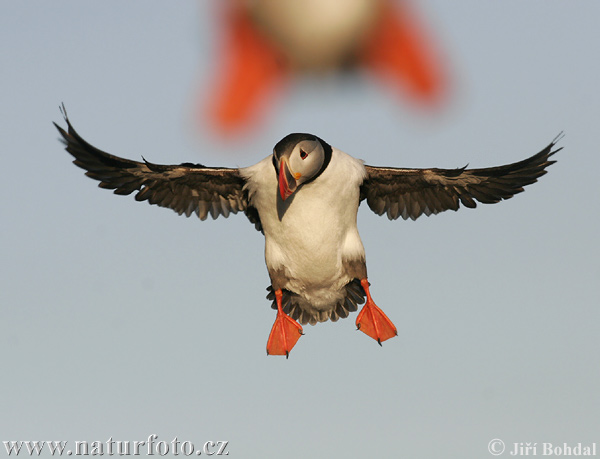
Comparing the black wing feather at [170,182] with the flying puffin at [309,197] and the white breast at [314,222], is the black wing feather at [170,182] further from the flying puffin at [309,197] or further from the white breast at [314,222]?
the white breast at [314,222]

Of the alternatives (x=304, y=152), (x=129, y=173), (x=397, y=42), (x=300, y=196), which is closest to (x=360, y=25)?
(x=397, y=42)

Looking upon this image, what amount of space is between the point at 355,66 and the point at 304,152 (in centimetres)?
638

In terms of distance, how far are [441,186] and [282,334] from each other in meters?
2.94

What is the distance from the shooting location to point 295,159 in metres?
8.28

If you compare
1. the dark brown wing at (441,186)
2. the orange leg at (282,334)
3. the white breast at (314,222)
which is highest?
the dark brown wing at (441,186)

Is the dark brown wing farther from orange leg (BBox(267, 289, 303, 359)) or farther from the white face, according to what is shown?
orange leg (BBox(267, 289, 303, 359))

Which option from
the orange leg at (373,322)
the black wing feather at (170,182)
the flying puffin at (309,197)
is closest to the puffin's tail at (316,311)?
the flying puffin at (309,197)

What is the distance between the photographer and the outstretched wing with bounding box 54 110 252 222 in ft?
30.7

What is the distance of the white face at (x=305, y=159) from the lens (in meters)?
8.27

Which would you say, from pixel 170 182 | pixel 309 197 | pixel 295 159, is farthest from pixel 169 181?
pixel 295 159

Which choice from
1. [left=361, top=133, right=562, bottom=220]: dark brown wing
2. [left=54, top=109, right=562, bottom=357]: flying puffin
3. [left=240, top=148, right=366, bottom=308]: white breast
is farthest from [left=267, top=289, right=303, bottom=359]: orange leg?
[left=361, top=133, right=562, bottom=220]: dark brown wing

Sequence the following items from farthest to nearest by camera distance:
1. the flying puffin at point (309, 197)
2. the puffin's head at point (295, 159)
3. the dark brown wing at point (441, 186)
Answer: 1. the dark brown wing at point (441, 186)
2. the flying puffin at point (309, 197)
3. the puffin's head at point (295, 159)

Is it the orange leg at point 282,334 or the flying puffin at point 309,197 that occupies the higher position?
the flying puffin at point 309,197

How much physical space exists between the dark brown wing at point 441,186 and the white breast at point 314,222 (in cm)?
89
